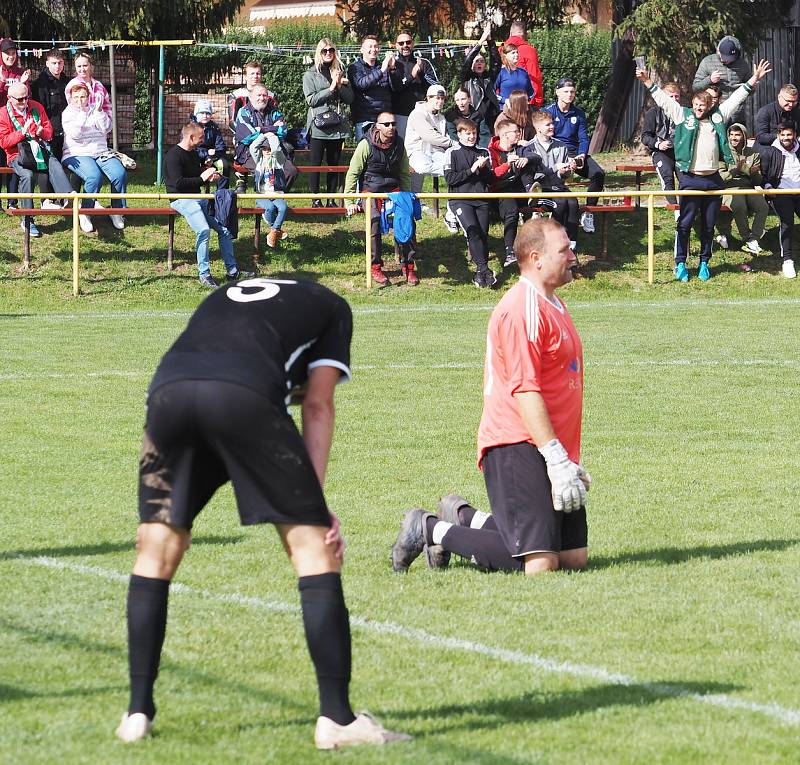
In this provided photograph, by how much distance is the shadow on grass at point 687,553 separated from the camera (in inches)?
277

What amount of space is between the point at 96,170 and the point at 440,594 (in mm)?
14371

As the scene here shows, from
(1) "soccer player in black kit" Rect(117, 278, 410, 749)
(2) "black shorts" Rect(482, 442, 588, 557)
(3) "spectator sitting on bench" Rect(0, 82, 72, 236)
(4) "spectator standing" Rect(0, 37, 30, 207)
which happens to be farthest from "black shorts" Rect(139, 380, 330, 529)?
(4) "spectator standing" Rect(0, 37, 30, 207)

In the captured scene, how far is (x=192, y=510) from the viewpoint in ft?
14.3

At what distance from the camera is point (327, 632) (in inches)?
168

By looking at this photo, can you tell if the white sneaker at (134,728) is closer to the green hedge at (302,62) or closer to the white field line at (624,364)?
the white field line at (624,364)

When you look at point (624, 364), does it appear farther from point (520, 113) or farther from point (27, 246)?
point (27, 246)

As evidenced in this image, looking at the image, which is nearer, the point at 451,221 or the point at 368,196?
the point at 368,196

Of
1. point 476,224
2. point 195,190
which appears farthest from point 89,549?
point 476,224

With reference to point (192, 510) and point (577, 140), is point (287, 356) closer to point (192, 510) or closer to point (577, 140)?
point (192, 510)

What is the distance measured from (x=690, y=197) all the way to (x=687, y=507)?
1225cm

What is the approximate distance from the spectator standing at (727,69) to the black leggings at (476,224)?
436 cm

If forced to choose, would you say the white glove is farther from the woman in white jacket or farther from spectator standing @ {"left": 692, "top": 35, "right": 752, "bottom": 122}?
spectator standing @ {"left": 692, "top": 35, "right": 752, "bottom": 122}

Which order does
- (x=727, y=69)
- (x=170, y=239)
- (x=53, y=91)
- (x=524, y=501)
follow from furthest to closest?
(x=727, y=69), (x=53, y=91), (x=170, y=239), (x=524, y=501)

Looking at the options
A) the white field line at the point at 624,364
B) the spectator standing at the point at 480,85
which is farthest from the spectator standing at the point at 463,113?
the white field line at the point at 624,364
